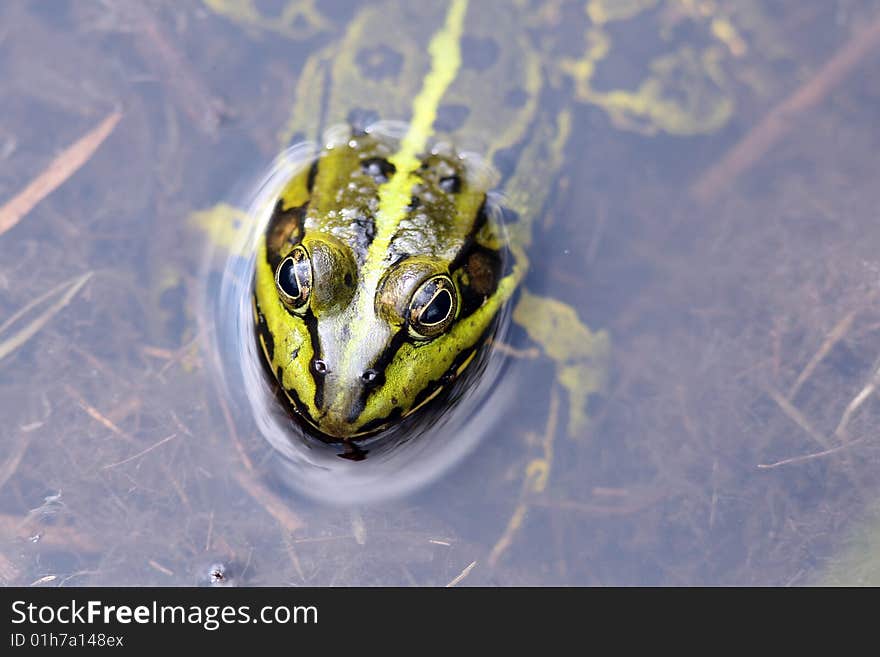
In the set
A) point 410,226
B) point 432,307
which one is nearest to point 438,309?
point 432,307

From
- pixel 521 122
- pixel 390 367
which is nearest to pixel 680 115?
pixel 521 122

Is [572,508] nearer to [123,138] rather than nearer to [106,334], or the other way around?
[106,334]

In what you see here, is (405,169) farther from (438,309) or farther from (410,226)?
(438,309)

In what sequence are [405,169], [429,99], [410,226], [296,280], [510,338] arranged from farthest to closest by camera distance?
[429,99] → [510,338] → [405,169] → [410,226] → [296,280]

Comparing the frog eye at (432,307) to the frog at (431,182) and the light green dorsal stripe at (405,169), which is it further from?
the light green dorsal stripe at (405,169)

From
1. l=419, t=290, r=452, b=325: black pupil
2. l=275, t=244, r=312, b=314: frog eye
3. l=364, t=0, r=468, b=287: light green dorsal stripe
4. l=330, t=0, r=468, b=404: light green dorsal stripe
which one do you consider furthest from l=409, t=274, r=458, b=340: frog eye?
l=364, t=0, r=468, b=287: light green dorsal stripe
